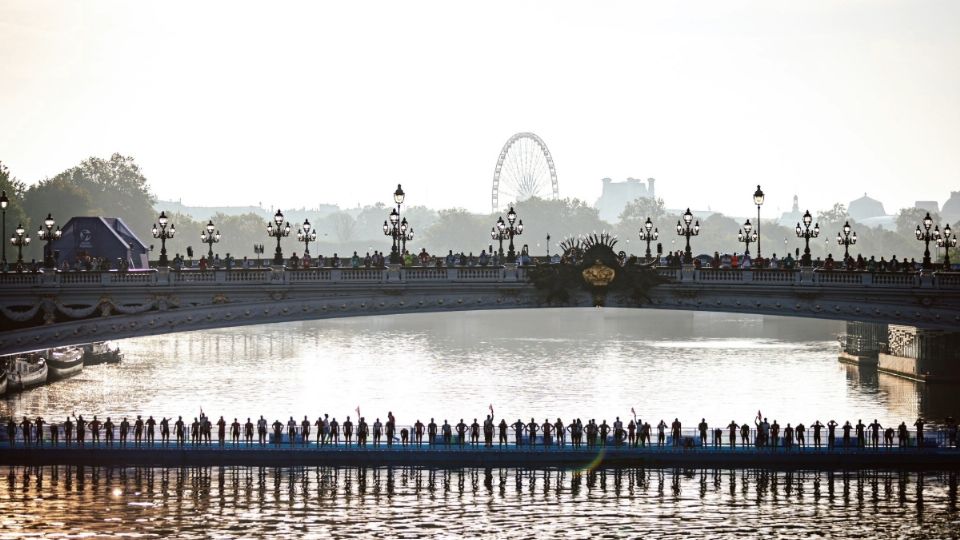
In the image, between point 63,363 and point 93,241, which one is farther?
point 93,241

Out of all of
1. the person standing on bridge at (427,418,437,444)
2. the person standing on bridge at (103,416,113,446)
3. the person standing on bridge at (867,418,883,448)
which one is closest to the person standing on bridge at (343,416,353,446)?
the person standing on bridge at (427,418,437,444)

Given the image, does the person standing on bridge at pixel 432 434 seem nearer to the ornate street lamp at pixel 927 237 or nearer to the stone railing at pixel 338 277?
the stone railing at pixel 338 277

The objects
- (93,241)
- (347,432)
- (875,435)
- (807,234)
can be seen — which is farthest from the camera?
(93,241)

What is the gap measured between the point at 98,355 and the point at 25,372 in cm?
1888

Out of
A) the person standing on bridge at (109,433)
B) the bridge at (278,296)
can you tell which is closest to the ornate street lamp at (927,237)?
the bridge at (278,296)

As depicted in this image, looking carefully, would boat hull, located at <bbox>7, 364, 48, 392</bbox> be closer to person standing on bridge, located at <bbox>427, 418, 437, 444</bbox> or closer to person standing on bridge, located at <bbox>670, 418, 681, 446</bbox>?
person standing on bridge, located at <bbox>427, 418, 437, 444</bbox>

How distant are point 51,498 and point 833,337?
89.9 m

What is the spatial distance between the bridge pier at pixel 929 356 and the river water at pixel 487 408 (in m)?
1.39

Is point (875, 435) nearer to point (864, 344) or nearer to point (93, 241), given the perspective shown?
point (864, 344)

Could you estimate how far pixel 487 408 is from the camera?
291ft

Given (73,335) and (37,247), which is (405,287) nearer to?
(73,335)

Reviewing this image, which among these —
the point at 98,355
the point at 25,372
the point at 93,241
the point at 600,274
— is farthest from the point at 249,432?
the point at 93,241

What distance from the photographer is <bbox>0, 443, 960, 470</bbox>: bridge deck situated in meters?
68.7

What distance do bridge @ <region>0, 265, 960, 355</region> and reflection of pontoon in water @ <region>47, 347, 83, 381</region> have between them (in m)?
34.2
